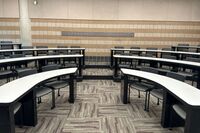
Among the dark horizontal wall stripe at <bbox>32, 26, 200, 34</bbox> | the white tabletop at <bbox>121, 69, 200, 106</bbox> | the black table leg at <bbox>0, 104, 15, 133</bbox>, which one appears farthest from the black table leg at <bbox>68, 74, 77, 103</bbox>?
the dark horizontal wall stripe at <bbox>32, 26, 200, 34</bbox>

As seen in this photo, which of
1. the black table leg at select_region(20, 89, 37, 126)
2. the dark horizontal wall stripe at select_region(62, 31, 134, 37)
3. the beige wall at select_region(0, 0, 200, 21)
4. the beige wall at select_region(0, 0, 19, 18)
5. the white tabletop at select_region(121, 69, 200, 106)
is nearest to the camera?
the white tabletop at select_region(121, 69, 200, 106)

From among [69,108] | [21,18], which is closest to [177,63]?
[69,108]

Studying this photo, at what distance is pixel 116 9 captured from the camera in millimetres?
7789

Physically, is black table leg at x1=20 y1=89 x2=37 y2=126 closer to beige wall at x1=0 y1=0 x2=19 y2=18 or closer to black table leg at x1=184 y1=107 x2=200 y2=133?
black table leg at x1=184 y1=107 x2=200 y2=133

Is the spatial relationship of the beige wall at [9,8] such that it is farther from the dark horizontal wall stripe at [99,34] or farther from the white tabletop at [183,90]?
the white tabletop at [183,90]

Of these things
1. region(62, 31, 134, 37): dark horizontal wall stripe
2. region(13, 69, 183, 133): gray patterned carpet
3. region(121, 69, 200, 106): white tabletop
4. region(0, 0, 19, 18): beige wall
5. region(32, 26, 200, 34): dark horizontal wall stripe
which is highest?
region(0, 0, 19, 18): beige wall

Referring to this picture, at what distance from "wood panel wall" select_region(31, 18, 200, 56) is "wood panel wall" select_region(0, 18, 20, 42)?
739 millimetres

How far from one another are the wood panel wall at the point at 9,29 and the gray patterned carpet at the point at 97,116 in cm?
510

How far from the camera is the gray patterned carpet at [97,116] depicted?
2.67m

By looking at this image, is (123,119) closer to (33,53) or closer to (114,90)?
(114,90)

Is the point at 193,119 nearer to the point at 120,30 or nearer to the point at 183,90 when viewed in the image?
the point at 183,90

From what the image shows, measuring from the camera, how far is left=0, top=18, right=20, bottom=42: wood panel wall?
773 cm

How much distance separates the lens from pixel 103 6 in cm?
775

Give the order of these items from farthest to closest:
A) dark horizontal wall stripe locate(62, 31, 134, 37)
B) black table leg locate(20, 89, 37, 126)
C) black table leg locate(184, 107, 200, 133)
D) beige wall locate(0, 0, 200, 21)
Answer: dark horizontal wall stripe locate(62, 31, 134, 37)
beige wall locate(0, 0, 200, 21)
black table leg locate(20, 89, 37, 126)
black table leg locate(184, 107, 200, 133)
